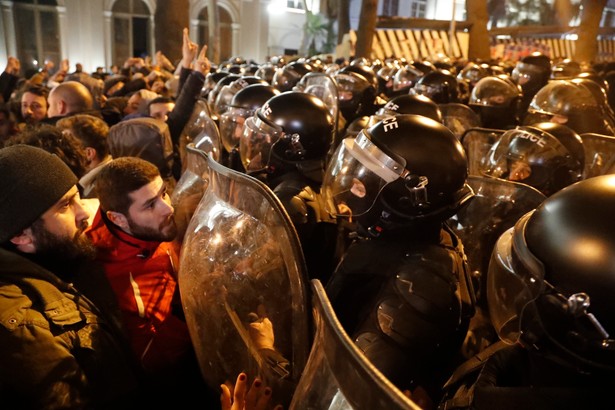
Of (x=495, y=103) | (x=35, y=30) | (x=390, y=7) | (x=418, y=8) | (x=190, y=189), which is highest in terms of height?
(x=418, y=8)

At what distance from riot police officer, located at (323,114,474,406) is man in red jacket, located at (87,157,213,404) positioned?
0.70 m

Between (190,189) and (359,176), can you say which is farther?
(190,189)

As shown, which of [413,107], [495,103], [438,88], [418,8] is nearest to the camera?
[413,107]

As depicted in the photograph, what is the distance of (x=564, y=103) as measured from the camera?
481cm

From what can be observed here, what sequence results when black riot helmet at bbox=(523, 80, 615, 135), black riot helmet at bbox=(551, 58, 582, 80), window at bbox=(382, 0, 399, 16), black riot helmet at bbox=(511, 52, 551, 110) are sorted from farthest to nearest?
1. window at bbox=(382, 0, 399, 16)
2. black riot helmet at bbox=(551, 58, 582, 80)
3. black riot helmet at bbox=(511, 52, 551, 110)
4. black riot helmet at bbox=(523, 80, 615, 135)

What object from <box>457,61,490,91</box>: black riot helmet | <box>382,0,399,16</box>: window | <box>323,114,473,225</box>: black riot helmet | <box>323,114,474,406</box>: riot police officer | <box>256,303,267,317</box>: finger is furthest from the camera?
<box>382,0,399,16</box>: window

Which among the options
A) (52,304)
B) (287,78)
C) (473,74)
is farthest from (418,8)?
(52,304)

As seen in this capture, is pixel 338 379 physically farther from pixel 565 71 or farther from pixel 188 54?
pixel 565 71

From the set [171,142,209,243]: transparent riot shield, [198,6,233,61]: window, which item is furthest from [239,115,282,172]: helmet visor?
[198,6,233,61]: window

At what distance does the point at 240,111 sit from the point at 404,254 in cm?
247

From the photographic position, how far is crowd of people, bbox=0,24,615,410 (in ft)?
3.69

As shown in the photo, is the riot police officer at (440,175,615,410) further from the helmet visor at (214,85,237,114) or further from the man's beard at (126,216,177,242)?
the helmet visor at (214,85,237,114)

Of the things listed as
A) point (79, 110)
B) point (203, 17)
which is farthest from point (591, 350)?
point (203, 17)

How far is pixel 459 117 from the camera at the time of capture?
17.0 ft
